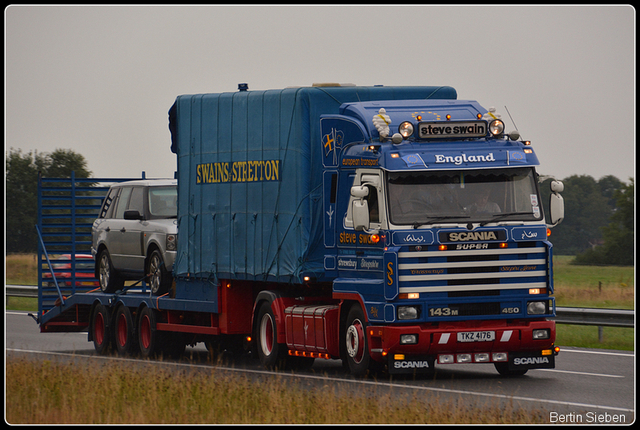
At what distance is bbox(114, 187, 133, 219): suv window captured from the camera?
20.5 meters

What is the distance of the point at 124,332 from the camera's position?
20125mm

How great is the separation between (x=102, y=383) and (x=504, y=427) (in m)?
5.61

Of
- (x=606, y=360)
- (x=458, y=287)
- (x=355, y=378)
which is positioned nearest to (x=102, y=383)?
(x=355, y=378)

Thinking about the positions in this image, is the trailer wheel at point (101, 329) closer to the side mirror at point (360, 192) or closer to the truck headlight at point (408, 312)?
the side mirror at point (360, 192)

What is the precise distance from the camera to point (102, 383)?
13.4m

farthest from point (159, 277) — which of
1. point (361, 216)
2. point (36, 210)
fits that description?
point (36, 210)

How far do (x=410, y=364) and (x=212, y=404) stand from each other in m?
3.33

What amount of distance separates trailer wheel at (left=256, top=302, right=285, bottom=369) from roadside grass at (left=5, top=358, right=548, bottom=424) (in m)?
2.09

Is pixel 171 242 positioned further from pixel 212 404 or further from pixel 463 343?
pixel 212 404

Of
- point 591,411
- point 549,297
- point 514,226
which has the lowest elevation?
point 591,411

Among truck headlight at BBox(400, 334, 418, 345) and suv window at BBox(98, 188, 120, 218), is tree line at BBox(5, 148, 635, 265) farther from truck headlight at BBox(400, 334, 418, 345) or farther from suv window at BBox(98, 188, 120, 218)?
truck headlight at BBox(400, 334, 418, 345)

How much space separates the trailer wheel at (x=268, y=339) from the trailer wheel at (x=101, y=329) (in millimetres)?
4473

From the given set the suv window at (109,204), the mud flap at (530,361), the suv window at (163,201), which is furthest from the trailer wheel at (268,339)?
the suv window at (109,204)

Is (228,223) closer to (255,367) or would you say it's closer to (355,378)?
(255,367)
